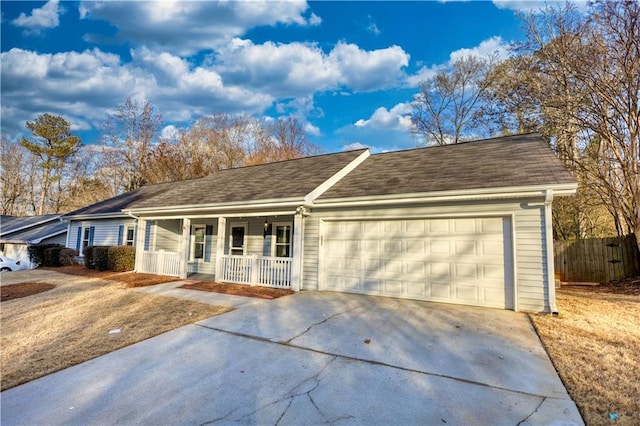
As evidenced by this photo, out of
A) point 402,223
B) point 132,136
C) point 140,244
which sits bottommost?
point 140,244

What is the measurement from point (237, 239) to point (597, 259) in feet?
42.7

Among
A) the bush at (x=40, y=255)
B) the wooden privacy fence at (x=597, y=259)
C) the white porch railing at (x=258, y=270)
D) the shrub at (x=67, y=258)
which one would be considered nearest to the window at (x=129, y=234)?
the shrub at (x=67, y=258)

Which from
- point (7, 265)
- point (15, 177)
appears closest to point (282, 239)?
point (7, 265)

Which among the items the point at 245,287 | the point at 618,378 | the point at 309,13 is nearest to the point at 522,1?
the point at 309,13

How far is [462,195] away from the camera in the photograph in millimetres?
6789

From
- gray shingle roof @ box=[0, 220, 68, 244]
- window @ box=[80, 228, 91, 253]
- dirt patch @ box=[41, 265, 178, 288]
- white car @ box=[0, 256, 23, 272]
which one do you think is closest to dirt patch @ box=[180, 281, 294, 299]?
dirt patch @ box=[41, 265, 178, 288]

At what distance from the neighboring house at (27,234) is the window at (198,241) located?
13.6 meters

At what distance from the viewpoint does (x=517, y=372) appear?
142 inches

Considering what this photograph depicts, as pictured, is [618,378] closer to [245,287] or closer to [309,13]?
[245,287]

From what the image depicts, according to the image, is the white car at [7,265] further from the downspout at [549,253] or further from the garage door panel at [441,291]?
the downspout at [549,253]

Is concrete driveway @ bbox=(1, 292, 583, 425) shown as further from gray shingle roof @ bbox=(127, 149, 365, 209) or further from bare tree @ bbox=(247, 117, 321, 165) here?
bare tree @ bbox=(247, 117, 321, 165)

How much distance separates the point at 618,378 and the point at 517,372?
0.98 m

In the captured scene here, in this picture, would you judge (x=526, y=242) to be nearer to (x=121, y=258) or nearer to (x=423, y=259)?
(x=423, y=259)

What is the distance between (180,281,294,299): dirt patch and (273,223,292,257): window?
194 cm
